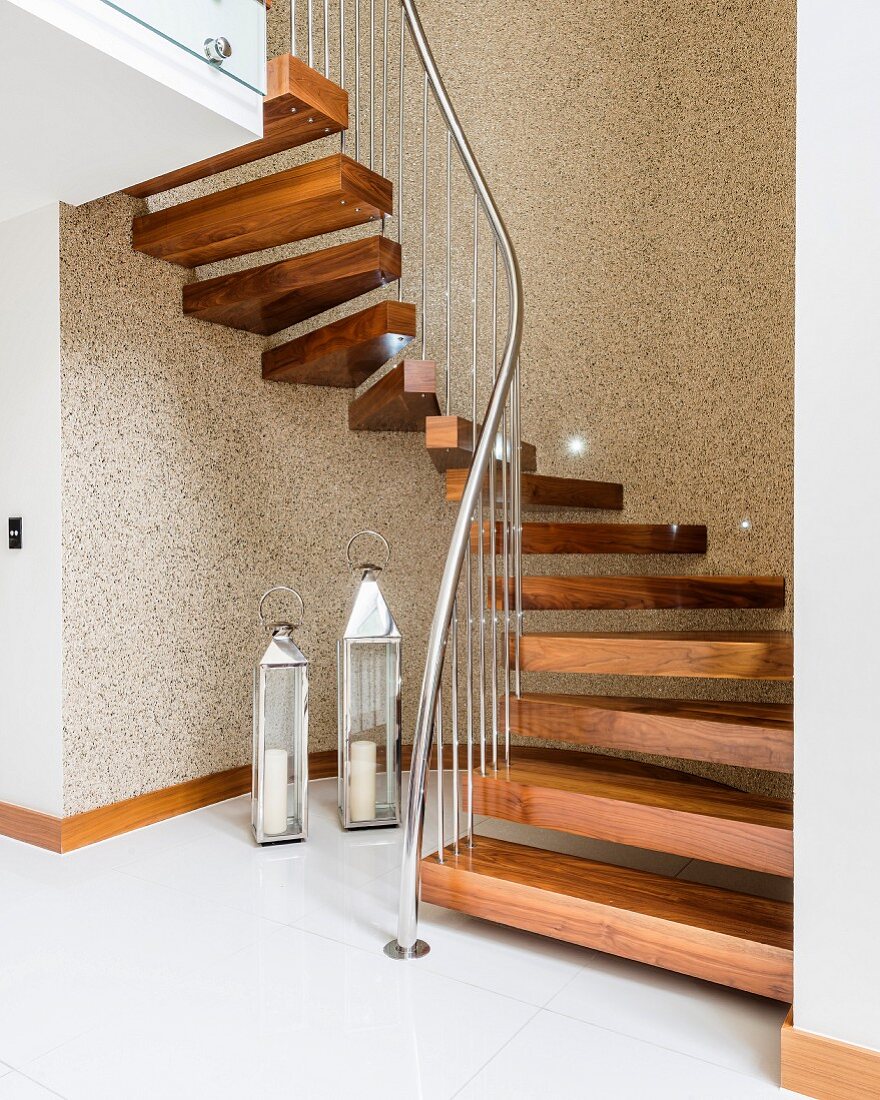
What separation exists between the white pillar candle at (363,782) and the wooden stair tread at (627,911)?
2.26 ft

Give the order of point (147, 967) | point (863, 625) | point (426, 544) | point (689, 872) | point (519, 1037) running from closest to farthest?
1. point (863, 625)
2. point (519, 1037)
3. point (147, 967)
4. point (689, 872)
5. point (426, 544)

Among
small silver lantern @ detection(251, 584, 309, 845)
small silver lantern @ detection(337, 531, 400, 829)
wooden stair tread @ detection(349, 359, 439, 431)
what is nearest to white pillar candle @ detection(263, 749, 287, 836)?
small silver lantern @ detection(251, 584, 309, 845)

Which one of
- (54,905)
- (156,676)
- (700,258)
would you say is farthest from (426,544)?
(54,905)

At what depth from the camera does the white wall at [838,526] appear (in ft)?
4.75

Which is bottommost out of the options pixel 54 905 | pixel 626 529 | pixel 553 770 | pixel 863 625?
pixel 54 905

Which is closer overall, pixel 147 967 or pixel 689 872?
pixel 147 967

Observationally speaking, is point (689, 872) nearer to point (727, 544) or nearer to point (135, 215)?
point (727, 544)

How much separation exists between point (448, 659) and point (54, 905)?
192 cm

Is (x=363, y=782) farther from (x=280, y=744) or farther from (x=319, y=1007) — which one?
(x=319, y=1007)

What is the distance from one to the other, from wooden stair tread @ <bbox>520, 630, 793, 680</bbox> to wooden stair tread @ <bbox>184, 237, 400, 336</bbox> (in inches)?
50.2

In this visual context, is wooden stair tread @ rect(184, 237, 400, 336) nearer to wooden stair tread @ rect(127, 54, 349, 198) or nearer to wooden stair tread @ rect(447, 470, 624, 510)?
wooden stair tread @ rect(127, 54, 349, 198)

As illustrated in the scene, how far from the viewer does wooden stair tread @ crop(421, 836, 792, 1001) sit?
1.70 meters

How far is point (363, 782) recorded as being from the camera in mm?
2850

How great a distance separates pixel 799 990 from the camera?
59.7 inches
